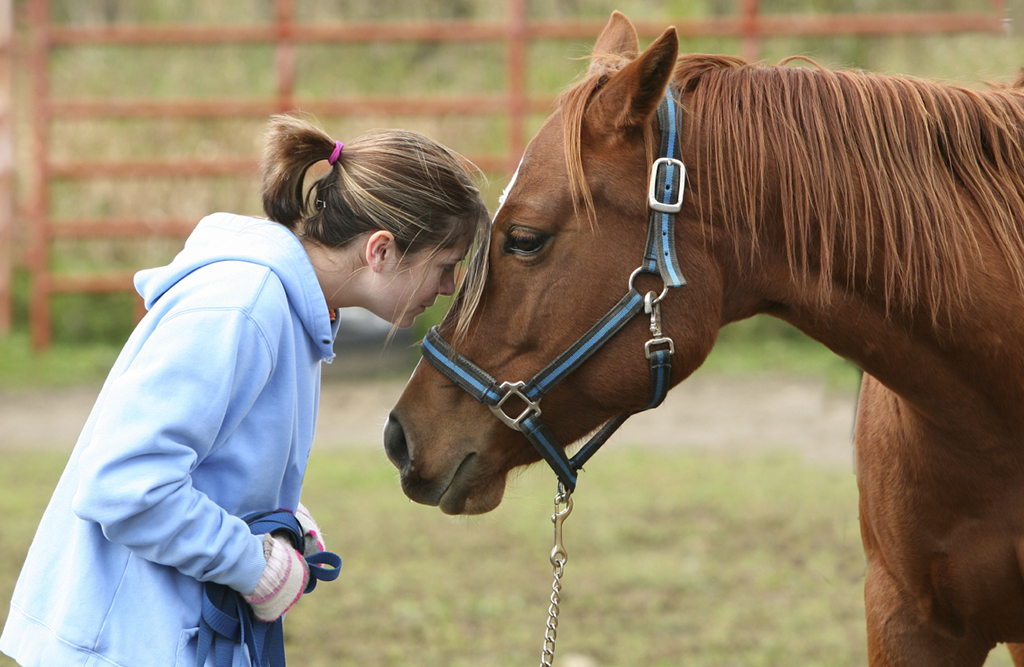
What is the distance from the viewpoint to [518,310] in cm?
188

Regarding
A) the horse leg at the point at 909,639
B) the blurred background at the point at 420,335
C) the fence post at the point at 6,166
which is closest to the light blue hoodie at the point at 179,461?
the horse leg at the point at 909,639

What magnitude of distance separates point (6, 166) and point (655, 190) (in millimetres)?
7963

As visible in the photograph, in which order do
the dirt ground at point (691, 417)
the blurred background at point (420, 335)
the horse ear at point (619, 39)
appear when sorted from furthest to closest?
the dirt ground at point (691, 417) → the blurred background at point (420, 335) → the horse ear at point (619, 39)

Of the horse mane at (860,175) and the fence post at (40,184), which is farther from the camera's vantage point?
the fence post at (40,184)

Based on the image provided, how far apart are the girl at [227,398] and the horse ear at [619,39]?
0.44m

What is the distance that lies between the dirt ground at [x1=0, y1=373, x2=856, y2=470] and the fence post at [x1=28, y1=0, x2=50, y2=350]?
1107mm

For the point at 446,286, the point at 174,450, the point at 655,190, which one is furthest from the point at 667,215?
the point at 174,450

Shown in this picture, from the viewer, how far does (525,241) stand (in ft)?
6.10

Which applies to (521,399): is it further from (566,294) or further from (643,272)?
(643,272)

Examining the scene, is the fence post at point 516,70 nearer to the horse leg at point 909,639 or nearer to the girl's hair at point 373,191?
the girl's hair at point 373,191

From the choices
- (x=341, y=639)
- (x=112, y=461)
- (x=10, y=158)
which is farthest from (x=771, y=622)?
(x=10, y=158)

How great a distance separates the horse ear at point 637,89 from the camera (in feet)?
5.53

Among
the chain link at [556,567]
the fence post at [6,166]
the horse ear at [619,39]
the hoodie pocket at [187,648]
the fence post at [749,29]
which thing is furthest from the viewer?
the fence post at [6,166]

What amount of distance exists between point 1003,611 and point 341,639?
227 cm
